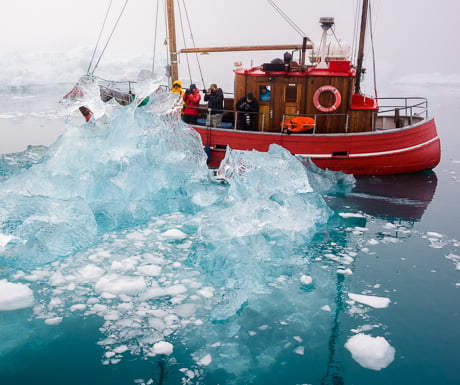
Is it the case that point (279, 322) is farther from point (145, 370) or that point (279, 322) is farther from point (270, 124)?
point (270, 124)

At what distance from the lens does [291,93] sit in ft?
35.2

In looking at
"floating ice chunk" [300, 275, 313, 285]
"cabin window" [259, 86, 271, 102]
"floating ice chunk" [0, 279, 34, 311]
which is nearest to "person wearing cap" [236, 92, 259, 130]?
"cabin window" [259, 86, 271, 102]

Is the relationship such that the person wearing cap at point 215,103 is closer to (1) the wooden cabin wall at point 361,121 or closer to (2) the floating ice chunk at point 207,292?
(1) the wooden cabin wall at point 361,121

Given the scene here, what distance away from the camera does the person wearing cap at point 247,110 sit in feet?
34.5

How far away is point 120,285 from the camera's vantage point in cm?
526

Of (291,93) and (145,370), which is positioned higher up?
(291,93)

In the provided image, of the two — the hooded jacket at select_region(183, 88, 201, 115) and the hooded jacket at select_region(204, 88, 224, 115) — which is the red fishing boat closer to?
the hooded jacket at select_region(204, 88, 224, 115)

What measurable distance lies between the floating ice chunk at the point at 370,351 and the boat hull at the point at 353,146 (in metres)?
6.65

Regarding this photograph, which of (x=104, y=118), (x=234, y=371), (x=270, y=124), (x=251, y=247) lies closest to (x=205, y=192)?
(x=251, y=247)

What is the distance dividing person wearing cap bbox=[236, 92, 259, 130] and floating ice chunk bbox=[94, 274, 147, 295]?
616cm

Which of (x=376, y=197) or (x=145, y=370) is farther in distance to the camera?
(x=376, y=197)

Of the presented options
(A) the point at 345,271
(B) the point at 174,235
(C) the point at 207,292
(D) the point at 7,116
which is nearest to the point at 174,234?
(B) the point at 174,235

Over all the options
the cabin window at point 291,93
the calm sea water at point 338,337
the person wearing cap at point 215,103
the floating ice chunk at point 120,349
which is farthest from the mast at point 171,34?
the floating ice chunk at point 120,349

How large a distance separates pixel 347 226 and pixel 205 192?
2965mm
